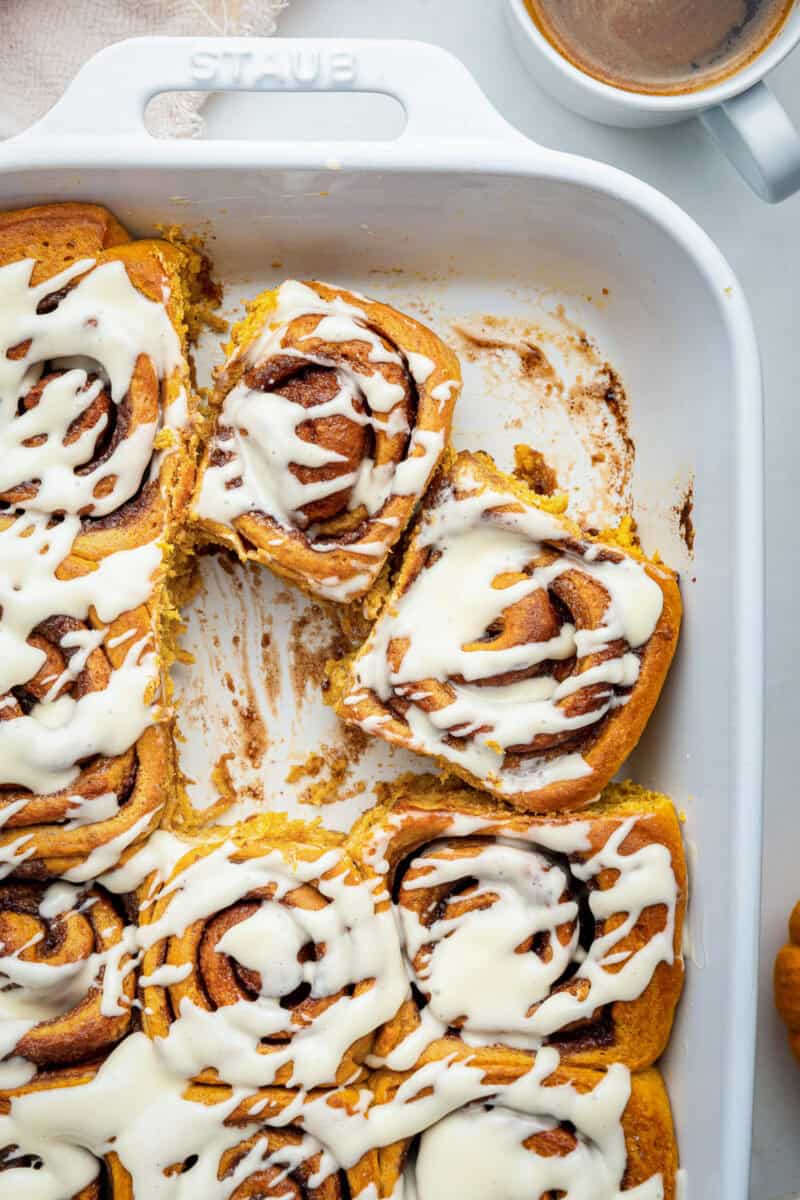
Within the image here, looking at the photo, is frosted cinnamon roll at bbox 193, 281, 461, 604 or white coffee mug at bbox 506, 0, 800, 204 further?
frosted cinnamon roll at bbox 193, 281, 461, 604

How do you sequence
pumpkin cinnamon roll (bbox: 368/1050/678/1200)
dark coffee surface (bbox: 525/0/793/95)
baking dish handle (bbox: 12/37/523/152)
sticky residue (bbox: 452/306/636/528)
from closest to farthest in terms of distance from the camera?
baking dish handle (bbox: 12/37/523/152) → pumpkin cinnamon roll (bbox: 368/1050/678/1200) → dark coffee surface (bbox: 525/0/793/95) → sticky residue (bbox: 452/306/636/528)

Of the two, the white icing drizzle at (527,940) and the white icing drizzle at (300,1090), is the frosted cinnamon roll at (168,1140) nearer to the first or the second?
the white icing drizzle at (300,1090)

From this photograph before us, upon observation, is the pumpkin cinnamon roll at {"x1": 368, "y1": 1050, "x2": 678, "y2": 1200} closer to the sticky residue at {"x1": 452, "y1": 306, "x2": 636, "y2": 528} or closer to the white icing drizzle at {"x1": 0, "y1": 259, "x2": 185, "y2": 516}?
the sticky residue at {"x1": 452, "y1": 306, "x2": 636, "y2": 528}

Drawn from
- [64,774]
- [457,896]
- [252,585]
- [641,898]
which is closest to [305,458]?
[252,585]

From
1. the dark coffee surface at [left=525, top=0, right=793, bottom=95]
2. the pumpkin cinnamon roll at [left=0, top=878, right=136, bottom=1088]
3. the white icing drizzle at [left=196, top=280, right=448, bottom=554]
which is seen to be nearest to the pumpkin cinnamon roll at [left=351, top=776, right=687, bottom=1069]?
the pumpkin cinnamon roll at [left=0, top=878, right=136, bottom=1088]

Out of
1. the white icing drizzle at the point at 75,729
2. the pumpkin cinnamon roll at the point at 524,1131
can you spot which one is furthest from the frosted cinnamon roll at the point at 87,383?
the pumpkin cinnamon roll at the point at 524,1131

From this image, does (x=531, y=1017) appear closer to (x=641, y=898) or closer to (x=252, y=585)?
(x=641, y=898)

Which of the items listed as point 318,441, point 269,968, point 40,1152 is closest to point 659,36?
point 318,441

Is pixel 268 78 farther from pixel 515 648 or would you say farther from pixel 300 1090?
pixel 300 1090
